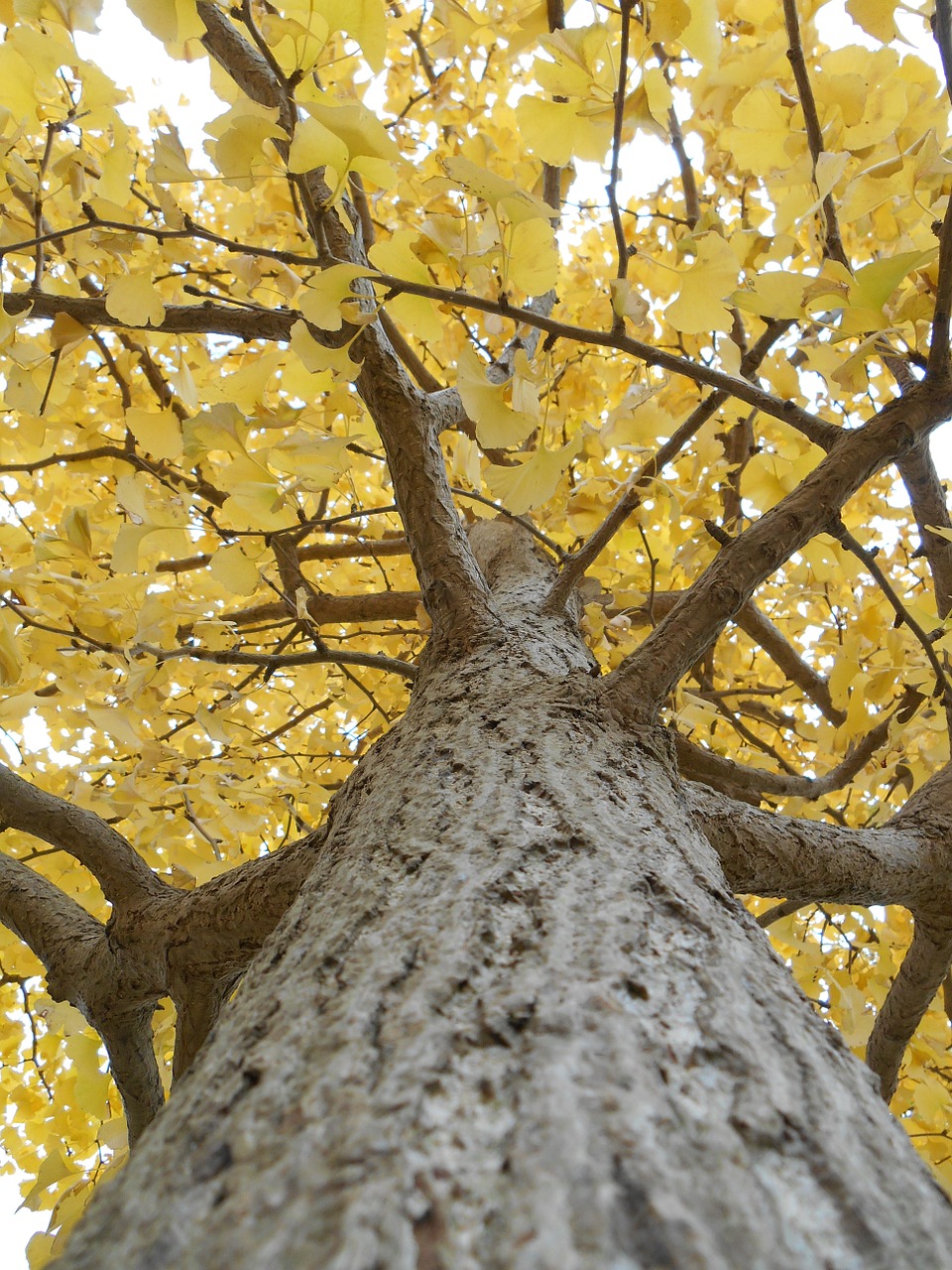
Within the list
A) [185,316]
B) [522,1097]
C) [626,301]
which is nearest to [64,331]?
[185,316]

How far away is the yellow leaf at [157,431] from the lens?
1142 millimetres

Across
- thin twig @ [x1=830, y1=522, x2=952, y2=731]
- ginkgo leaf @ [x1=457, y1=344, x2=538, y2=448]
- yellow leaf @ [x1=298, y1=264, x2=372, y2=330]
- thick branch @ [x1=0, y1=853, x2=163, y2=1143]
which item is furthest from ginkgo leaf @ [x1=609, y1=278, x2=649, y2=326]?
thick branch @ [x1=0, y1=853, x2=163, y2=1143]

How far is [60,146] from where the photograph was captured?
2.09 metres

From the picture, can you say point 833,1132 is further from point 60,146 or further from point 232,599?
point 232,599

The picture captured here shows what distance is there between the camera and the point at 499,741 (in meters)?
0.81

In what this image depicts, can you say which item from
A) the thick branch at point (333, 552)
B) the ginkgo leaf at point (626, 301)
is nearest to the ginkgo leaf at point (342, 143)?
the ginkgo leaf at point (626, 301)

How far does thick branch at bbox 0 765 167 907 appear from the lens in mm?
1166

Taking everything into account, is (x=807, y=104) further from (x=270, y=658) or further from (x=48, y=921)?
(x=48, y=921)

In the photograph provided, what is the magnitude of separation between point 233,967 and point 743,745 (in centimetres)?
227

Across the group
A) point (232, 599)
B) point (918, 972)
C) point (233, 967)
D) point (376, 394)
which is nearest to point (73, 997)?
point (233, 967)

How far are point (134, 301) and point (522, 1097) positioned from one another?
925 millimetres

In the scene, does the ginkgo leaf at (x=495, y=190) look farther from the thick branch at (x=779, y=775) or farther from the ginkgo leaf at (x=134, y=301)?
the thick branch at (x=779, y=775)

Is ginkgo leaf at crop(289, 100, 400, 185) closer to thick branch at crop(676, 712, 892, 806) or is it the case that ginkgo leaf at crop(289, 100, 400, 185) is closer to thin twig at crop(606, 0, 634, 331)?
thin twig at crop(606, 0, 634, 331)

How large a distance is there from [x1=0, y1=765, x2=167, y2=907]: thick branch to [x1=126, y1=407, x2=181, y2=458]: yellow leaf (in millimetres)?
552
